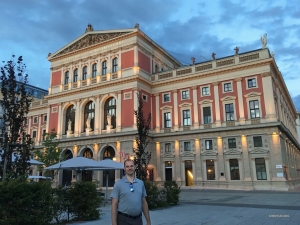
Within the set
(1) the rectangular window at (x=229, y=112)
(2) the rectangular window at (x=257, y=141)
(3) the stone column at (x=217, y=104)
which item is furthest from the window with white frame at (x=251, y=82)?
(2) the rectangular window at (x=257, y=141)

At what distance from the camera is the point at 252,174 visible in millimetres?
30812

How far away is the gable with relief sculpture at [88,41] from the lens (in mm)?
41494

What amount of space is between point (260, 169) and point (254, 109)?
7089 millimetres

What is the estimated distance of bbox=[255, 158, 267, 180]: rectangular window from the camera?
3028 centimetres

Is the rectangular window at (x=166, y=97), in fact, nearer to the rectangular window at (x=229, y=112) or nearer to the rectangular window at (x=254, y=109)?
the rectangular window at (x=229, y=112)

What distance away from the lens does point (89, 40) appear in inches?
1713

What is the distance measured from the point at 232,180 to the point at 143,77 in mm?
18060

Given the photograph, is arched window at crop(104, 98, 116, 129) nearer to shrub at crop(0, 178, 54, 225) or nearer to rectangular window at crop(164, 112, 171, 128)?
rectangular window at crop(164, 112, 171, 128)

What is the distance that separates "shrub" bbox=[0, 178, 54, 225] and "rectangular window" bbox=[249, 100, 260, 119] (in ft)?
91.3

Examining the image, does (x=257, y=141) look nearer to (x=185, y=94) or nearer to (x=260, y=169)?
(x=260, y=169)

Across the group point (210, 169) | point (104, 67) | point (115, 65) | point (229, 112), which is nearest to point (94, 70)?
point (104, 67)

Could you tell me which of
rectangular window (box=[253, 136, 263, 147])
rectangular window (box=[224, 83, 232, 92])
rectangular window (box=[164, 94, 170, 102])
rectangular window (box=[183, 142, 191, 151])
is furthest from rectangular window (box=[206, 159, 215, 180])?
rectangular window (box=[164, 94, 170, 102])

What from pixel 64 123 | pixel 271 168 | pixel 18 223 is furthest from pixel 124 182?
pixel 64 123

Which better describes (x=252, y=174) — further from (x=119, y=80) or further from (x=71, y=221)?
(x=71, y=221)
